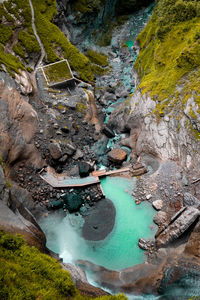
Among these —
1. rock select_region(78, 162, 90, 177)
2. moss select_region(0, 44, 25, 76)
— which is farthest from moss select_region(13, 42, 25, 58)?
rock select_region(78, 162, 90, 177)

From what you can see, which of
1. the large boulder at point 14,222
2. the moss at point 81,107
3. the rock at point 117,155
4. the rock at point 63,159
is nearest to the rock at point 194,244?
the large boulder at point 14,222

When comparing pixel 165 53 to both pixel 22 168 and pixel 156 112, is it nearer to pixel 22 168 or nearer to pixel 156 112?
pixel 156 112

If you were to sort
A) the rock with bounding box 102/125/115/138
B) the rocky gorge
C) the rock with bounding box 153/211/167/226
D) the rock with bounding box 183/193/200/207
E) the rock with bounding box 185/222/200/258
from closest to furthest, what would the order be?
the rock with bounding box 185/222/200/258 → the rocky gorge → the rock with bounding box 183/193/200/207 → the rock with bounding box 153/211/167/226 → the rock with bounding box 102/125/115/138

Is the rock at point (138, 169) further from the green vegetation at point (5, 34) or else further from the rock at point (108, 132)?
the green vegetation at point (5, 34)

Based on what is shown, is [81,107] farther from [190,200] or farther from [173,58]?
[190,200]

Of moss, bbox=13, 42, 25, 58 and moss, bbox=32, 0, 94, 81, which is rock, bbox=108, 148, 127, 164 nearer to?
moss, bbox=32, 0, 94, 81

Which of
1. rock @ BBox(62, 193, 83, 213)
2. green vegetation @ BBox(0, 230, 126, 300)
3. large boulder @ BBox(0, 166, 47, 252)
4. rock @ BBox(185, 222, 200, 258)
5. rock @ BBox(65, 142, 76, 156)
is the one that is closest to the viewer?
green vegetation @ BBox(0, 230, 126, 300)

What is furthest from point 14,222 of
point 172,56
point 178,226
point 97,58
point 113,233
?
point 97,58
